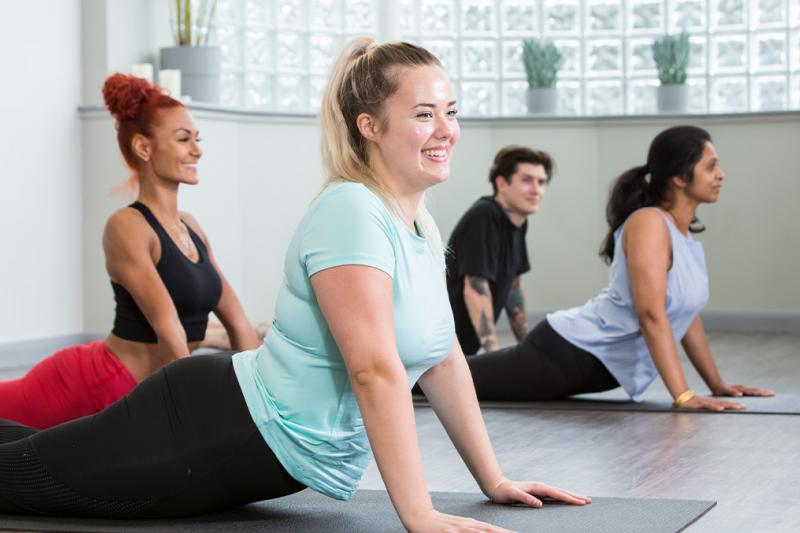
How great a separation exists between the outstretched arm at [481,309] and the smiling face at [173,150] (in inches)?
53.7

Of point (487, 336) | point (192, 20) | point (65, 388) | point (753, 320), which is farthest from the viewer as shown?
point (753, 320)

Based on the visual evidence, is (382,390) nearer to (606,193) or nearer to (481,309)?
(481,309)

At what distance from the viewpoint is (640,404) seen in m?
3.75

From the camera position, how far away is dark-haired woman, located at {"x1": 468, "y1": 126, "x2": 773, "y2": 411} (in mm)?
3629

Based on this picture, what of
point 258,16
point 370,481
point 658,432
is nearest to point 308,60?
point 258,16

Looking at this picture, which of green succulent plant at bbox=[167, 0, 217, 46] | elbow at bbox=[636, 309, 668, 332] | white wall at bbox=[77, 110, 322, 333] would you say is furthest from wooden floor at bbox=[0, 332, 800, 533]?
green succulent plant at bbox=[167, 0, 217, 46]

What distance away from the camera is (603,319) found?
3801mm

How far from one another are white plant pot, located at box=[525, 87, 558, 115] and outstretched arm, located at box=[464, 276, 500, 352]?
92.5 inches

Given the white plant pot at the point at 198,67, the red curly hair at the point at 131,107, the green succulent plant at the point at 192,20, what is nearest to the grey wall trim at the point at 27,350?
the white plant pot at the point at 198,67

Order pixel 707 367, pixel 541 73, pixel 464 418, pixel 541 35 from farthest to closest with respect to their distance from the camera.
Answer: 1. pixel 541 35
2. pixel 541 73
3. pixel 707 367
4. pixel 464 418

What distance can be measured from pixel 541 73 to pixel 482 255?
2.37 metres

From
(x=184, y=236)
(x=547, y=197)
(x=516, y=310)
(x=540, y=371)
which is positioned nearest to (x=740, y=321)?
(x=547, y=197)

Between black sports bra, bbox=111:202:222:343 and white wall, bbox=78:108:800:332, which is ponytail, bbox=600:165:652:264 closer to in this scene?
black sports bra, bbox=111:202:222:343

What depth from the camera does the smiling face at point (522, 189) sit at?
4.58 m
